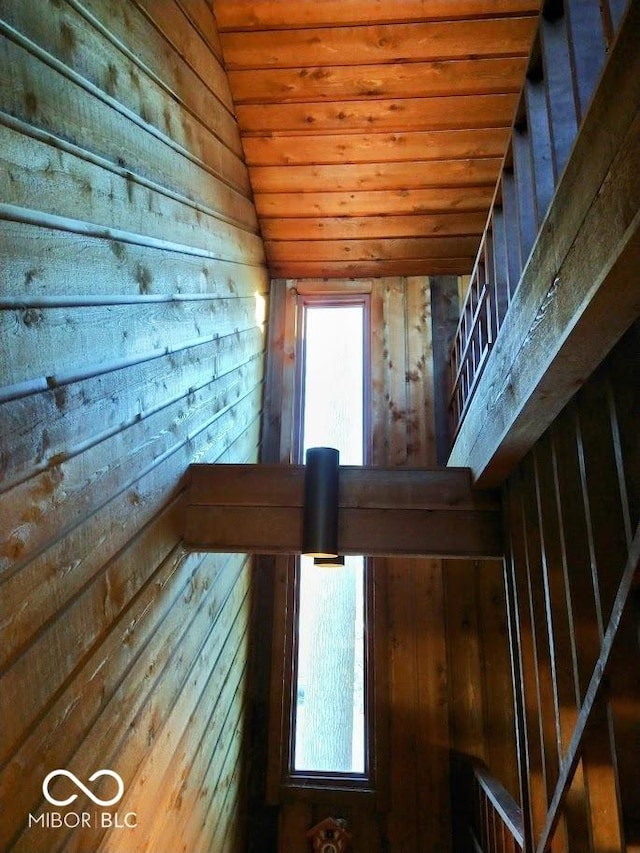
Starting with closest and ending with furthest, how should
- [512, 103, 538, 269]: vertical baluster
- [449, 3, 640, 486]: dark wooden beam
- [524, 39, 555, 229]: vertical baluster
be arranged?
[449, 3, 640, 486]: dark wooden beam → [524, 39, 555, 229]: vertical baluster → [512, 103, 538, 269]: vertical baluster

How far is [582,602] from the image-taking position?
58.0 inches

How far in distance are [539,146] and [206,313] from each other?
4.80 ft

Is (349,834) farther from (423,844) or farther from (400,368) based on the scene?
(400,368)

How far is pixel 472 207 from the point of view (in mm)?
3568

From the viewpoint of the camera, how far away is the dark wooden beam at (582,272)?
84 centimetres

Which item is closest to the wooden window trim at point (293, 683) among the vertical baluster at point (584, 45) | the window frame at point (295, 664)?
the window frame at point (295, 664)

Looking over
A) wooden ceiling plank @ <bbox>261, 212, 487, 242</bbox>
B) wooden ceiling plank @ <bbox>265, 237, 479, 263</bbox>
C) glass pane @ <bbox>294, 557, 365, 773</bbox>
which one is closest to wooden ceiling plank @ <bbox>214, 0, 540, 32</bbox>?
wooden ceiling plank @ <bbox>261, 212, 487, 242</bbox>

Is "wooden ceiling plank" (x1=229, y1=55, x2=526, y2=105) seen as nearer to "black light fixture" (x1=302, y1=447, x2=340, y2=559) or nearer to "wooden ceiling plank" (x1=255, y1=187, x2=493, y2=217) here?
"wooden ceiling plank" (x1=255, y1=187, x2=493, y2=217)

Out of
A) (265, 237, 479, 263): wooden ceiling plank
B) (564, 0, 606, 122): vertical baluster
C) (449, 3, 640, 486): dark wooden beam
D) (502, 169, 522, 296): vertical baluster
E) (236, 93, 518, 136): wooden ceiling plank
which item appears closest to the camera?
(449, 3, 640, 486): dark wooden beam

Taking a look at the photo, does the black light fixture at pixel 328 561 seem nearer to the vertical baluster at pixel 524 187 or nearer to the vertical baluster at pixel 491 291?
the vertical baluster at pixel 491 291

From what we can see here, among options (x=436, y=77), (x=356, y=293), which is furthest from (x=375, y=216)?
(x=436, y=77)

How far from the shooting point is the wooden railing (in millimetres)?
2152
